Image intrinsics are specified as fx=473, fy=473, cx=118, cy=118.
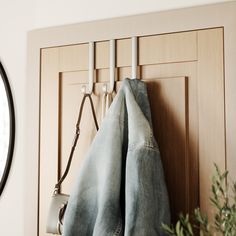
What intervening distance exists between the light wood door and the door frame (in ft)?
0.06

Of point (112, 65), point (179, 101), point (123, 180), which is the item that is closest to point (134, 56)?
point (112, 65)

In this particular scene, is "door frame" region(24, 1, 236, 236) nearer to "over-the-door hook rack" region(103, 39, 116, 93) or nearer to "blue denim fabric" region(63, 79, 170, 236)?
"over-the-door hook rack" region(103, 39, 116, 93)

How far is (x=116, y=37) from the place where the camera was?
130 centimetres

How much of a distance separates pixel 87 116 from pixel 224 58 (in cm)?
42

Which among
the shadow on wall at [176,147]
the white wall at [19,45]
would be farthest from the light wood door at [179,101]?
the white wall at [19,45]

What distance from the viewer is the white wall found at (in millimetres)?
1397

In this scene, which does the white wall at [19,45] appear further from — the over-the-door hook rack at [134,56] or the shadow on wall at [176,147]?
the shadow on wall at [176,147]

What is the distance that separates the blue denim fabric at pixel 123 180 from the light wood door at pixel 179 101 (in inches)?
2.8

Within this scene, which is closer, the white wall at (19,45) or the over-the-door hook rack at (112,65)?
the over-the-door hook rack at (112,65)

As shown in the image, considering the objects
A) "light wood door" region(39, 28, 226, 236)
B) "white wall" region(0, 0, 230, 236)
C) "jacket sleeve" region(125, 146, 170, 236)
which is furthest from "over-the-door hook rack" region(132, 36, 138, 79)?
"jacket sleeve" region(125, 146, 170, 236)

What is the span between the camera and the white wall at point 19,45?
1397 millimetres

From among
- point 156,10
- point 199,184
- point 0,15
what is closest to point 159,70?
point 156,10

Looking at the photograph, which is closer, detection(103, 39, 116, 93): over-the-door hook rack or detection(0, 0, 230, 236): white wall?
detection(103, 39, 116, 93): over-the-door hook rack

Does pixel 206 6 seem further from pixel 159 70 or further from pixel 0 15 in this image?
pixel 0 15
